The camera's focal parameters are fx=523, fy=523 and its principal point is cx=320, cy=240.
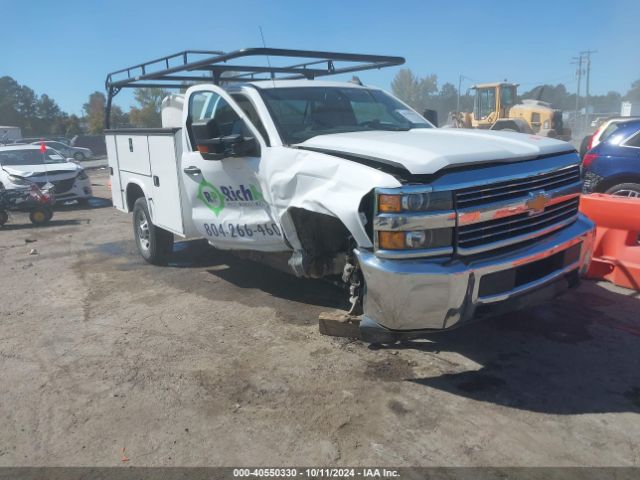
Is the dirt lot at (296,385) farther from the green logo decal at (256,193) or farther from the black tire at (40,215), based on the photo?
the black tire at (40,215)

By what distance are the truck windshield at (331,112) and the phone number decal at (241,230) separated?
0.78m

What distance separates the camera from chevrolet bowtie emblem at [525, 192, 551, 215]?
11.4 ft

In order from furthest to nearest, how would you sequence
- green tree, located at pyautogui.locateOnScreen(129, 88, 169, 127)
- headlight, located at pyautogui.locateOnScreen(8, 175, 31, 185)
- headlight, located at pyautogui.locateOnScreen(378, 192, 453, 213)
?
green tree, located at pyautogui.locateOnScreen(129, 88, 169, 127), headlight, located at pyautogui.locateOnScreen(8, 175, 31, 185), headlight, located at pyautogui.locateOnScreen(378, 192, 453, 213)

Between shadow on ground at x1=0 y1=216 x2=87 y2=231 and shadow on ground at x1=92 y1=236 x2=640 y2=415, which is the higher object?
shadow on ground at x1=0 y1=216 x2=87 y2=231

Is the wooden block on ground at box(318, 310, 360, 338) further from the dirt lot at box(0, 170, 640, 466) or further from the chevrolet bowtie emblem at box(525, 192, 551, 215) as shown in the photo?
the chevrolet bowtie emblem at box(525, 192, 551, 215)

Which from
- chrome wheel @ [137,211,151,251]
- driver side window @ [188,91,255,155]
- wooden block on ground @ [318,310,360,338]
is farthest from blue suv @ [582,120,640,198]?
chrome wheel @ [137,211,151,251]

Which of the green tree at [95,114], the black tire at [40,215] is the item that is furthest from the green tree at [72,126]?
the black tire at [40,215]

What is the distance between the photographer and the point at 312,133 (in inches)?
175

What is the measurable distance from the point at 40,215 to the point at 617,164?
1058cm

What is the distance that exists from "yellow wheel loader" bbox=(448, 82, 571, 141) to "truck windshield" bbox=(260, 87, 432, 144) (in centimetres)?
1812

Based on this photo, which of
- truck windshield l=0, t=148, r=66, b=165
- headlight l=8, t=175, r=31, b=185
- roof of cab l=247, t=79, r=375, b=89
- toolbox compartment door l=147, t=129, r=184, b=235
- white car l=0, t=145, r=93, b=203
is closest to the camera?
roof of cab l=247, t=79, r=375, b=89

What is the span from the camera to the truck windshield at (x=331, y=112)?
4531 mm

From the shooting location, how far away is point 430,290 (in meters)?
3.10

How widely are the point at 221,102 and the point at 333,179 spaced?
208cm
